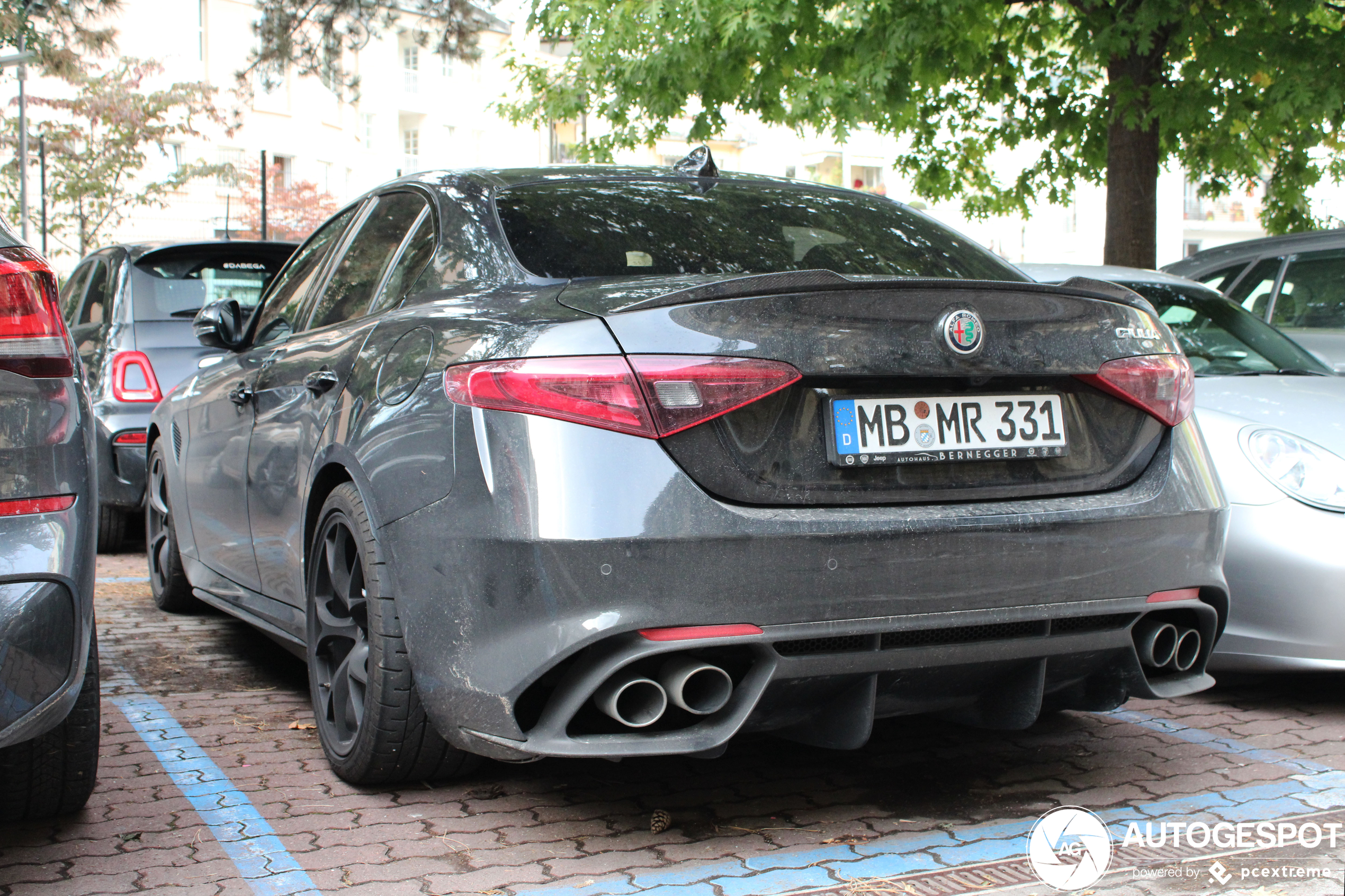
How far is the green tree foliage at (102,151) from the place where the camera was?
1059 inches

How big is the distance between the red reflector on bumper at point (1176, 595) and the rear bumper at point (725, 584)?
17 mm

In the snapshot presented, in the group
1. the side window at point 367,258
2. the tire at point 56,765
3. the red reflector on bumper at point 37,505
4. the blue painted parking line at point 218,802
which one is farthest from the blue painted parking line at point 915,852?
the side window at point 367,258

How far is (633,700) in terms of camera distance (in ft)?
9.16

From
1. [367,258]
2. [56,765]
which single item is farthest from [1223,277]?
[56,765]

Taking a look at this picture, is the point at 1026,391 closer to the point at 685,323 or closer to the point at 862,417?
the point at 862,417

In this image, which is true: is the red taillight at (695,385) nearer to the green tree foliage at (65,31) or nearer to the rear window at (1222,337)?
the rear window at (1222,337)

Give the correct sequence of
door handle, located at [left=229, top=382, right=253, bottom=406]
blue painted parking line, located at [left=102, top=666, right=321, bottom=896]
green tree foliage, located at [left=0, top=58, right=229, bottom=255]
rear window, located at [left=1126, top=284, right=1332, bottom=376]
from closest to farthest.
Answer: blue painted parking line, located at [left=102, top=666, right=321, bottom=896] → door handle, located at [left=229, top=382, right=253, bottom=406] → rear window, located at [left=1126, top=284, right=1332, bottom=376] → green tree foliage, located at [left=0, top=58, right=229, bottom=255]

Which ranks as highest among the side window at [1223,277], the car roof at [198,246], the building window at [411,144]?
the building window at [411,144]

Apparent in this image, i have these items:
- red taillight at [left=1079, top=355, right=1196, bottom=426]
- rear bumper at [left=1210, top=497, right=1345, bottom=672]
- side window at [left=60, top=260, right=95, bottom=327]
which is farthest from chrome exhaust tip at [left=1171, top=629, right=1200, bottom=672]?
side window at [left=60, top=260, right=95, bottom=327]

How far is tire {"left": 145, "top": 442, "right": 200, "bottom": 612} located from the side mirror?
1.14m

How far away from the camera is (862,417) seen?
286 centimetres

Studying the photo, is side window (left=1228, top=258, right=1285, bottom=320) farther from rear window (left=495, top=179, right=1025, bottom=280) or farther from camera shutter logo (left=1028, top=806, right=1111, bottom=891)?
camera shutter logo (left=1028, top=806, right=1111, bottom=891)

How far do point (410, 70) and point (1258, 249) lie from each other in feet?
178

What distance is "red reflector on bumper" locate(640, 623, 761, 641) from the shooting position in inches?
107
